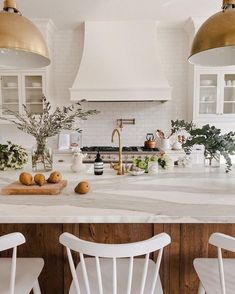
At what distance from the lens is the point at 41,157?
2.16 meters

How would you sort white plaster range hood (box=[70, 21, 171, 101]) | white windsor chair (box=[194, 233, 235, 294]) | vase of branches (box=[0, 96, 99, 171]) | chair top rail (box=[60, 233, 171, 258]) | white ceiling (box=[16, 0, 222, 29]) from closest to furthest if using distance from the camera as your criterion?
chair top rail (box=[60, 233, 171, 258])
white windsor chair (box=[194, 233, 235, 294])
vase of branches (box=[0, 96, 99, 171])
white ceiling (box=[16, 0, 222, 29])
white plaster range hood (box=[70, 21, 171, 101])

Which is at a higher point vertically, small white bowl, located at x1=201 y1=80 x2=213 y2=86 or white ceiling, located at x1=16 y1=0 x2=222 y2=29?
white ceiling, located at x1=16 y1=0 x2=222 y2=29

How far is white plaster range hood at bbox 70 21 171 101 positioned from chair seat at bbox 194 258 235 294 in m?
2.96

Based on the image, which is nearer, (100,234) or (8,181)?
(100,234)

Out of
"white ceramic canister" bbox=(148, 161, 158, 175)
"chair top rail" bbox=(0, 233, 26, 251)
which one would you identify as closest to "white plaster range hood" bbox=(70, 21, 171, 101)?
"white ceramic canister" bbox=(148, 161, 158, 175)

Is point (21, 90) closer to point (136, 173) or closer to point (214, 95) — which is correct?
point (136, 173)

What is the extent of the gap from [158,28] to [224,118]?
5.93 feet

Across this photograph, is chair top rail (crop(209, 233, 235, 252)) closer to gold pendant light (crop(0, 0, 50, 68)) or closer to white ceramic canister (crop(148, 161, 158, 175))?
white ceramic canister (crop(148, 161, 158, 175))

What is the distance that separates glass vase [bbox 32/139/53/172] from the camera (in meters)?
2.14

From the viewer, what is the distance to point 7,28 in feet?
4.87

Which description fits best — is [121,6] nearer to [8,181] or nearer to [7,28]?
[7,28]

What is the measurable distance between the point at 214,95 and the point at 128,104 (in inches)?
54.2

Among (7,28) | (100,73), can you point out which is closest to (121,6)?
(100,73)

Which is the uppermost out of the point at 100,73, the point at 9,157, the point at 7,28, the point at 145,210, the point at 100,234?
the point at 100,73
